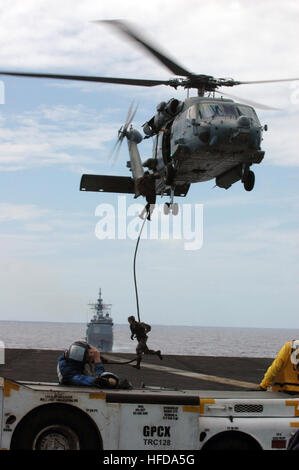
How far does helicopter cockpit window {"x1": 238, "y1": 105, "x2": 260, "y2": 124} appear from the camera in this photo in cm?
2022

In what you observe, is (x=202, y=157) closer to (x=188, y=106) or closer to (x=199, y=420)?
(x=188, y=106)

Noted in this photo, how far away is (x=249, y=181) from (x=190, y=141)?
277cm

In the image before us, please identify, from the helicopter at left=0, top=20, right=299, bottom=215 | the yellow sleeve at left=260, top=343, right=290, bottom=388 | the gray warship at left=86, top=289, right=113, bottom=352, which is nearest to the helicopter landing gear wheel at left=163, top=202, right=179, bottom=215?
the helicopter at left=0, top=20, right=299, bottom=215

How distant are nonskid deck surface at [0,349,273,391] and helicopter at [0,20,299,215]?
5978mm

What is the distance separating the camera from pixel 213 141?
19.2 m

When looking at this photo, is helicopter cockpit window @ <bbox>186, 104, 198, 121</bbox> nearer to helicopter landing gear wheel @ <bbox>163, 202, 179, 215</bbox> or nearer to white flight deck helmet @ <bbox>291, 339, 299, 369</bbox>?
helicopter landing gear wheel @ <bbox>163, 202, 179, 215</bbox>

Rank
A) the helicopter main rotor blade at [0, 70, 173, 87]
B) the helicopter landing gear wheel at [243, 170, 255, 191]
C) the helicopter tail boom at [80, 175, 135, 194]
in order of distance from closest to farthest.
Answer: the helicopter main rotor blade at [0, 70, 173, 87] → the helicopter landing gear wheel at [243, 170, 255, 191] → the helicopter tail boom at [80, 175, 135, 194]

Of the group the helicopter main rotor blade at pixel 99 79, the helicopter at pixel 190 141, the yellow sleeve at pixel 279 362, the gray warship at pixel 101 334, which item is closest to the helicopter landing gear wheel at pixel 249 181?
the helicopter at pixel 190 141

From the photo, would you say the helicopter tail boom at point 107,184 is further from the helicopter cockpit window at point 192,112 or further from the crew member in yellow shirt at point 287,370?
the crew member in yellow shirt at point 287,370

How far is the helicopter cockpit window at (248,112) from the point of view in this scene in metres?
20.2
